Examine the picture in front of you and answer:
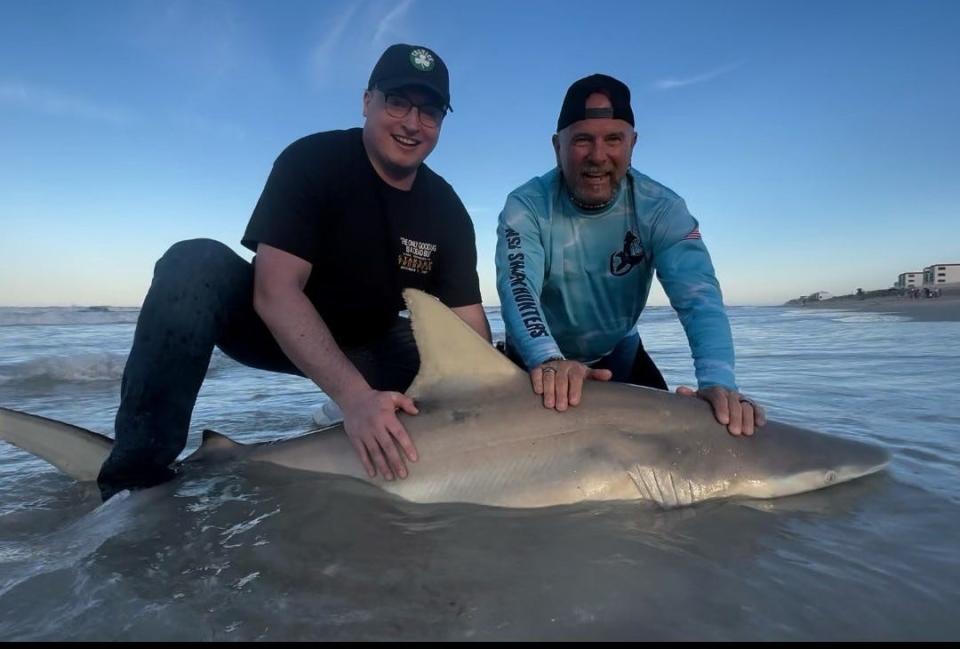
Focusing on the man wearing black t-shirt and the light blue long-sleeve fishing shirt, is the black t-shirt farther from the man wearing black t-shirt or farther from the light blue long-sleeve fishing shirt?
the light blue long-sleeve fishing shirt

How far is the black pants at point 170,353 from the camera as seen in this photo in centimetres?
255

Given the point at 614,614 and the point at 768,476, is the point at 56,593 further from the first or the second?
the point at 768,476

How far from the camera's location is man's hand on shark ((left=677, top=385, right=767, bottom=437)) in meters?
2.44

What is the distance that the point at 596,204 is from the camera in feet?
12.1

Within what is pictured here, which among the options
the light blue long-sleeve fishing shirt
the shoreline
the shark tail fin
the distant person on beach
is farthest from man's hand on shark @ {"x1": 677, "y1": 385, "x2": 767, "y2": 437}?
the shoreline

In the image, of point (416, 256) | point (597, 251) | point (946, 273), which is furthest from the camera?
point (946, 273)

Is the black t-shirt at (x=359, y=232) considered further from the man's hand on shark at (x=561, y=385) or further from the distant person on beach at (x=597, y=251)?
the man's hand on shark at (x=561, y=385)

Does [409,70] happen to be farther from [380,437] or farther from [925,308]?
[925,308]

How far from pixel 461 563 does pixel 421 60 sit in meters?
2.62

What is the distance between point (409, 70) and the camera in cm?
315

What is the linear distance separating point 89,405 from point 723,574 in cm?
583

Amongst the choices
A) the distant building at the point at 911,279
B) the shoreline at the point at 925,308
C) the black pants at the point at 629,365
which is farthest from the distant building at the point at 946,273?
the black pants at the point at 629,365

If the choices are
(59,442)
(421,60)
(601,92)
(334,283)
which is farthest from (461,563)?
(601,92)

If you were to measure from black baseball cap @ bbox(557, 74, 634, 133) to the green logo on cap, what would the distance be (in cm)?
89
